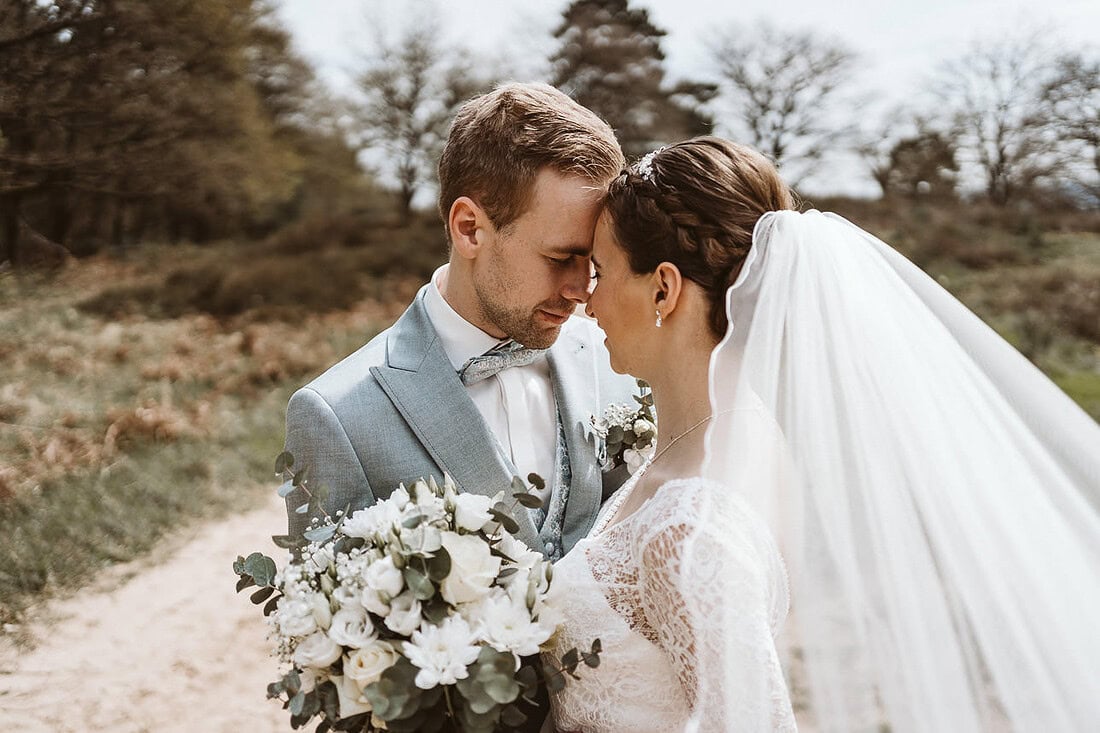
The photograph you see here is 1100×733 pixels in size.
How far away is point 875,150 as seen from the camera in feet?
63.1

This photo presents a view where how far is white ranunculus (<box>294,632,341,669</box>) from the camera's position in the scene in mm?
1849

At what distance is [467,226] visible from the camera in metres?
2.79

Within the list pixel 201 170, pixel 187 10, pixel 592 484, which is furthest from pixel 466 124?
pixel 201 170

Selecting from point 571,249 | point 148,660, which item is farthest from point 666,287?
point 148,660

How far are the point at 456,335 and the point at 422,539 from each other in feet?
3.53

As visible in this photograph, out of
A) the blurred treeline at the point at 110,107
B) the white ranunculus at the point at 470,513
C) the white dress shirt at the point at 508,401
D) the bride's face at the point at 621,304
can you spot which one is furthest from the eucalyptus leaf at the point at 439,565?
the blurred treeline at the point at 110,107

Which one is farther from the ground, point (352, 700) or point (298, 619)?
point (298, 619)

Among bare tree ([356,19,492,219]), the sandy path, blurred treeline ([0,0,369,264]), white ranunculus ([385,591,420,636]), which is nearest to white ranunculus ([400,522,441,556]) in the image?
white ranunculus ([385,591,420,636])

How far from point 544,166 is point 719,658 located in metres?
1.59

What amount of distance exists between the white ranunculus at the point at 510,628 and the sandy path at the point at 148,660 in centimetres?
356

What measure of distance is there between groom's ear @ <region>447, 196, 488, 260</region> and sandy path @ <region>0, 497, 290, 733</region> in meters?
3.47

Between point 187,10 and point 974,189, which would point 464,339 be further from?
point 974,189

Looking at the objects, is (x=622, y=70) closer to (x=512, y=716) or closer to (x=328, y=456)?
(x=328, y=456)

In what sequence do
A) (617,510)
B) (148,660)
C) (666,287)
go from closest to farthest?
(666,287) → (617,510) → (148,660)
